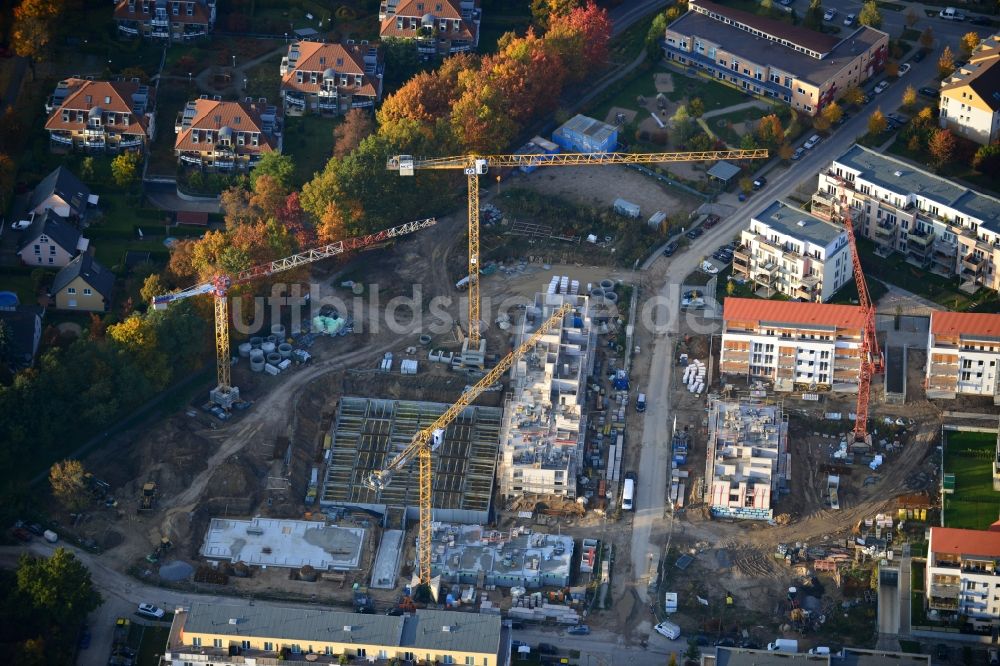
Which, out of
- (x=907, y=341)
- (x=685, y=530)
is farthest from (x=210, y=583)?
(x=907, y=341)

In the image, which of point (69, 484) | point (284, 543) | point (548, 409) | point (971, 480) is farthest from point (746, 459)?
point (69, 484)

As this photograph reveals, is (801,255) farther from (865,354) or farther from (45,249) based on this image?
(45,249)

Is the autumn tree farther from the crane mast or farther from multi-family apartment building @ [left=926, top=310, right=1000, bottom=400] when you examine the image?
multi-family apartment building @ [left=926, top=310, right=1000, bottom=400]

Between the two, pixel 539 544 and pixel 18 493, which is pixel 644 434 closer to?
pixel 539 544

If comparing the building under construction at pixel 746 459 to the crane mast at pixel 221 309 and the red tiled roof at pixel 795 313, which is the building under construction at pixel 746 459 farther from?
the crane mast at pixel 221 309

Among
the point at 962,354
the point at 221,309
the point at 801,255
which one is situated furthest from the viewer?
the point at 801,255

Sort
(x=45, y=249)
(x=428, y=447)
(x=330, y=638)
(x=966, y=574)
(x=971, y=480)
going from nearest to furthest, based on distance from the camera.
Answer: (x=330, y=638) < (x=966, y=574) < (x=971, y=480) < (x=428, y=447) < (x=45, y=249)
